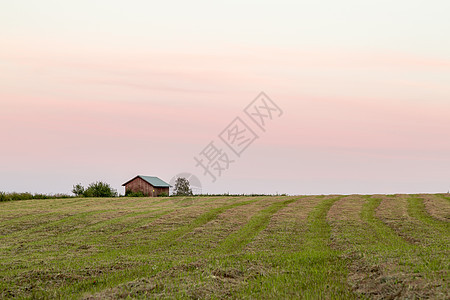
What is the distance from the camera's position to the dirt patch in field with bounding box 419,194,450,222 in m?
23.2

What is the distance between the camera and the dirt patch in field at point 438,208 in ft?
76.2

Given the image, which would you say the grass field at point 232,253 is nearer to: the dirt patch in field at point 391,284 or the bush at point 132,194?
the dirt patch in field at point 391,284

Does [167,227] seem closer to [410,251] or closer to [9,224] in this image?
[9,224]

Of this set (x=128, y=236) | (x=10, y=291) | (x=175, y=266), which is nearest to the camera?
(x=10, y=291)

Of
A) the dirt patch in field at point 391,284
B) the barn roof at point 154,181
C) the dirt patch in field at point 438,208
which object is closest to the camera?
the dirt patch in field at point 391,284

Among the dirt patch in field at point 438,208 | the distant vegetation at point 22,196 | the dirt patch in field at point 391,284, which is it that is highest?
the distant vegetation at point 22,196

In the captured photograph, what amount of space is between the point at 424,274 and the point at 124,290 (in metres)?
7.23

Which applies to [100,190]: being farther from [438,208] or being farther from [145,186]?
[438,208]

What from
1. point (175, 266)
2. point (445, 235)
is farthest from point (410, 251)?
point (175, 266)

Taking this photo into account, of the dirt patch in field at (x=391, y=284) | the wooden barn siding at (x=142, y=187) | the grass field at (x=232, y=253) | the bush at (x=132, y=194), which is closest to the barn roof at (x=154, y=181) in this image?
the wooden barn siding at (x=142, y=187)

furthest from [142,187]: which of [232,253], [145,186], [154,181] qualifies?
[232,253]

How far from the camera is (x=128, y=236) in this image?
63.7ft

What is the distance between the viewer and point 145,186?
65.1m

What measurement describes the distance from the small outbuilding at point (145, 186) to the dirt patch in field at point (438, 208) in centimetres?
4305
